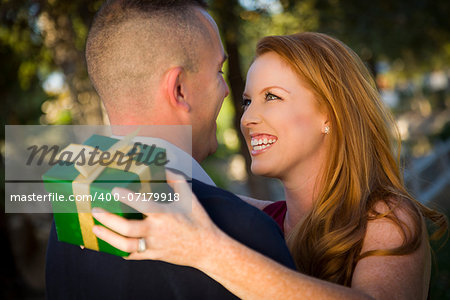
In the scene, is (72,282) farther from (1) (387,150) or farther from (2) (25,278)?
(2) (25,278)

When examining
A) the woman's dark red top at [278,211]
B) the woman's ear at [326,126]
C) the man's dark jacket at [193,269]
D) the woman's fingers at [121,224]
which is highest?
the woman's ear at [326,126]

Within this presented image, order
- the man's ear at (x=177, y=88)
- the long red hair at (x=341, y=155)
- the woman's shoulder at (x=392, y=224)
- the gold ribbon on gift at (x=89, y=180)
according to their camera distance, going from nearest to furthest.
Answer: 1. the gold ribbon on gift at (x=89, y=180)
2. the man's ear at (x=177, y=88)
3. the woman's shoulder at (x=392, y=224)
4. the long red hair at (x=341, y=155)

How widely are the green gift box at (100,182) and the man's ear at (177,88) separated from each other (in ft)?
0.93

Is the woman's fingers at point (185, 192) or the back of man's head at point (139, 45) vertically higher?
the back of man's head at point (139, 45)

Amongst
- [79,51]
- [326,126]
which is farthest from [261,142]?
[79,51]

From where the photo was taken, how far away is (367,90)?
2986mm

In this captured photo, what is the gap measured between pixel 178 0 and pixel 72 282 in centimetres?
140

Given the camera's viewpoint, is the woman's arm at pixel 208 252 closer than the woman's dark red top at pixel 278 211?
Yes

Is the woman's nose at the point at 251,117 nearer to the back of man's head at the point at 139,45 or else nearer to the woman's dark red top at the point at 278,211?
the woman's dark red top at the point at 278,211

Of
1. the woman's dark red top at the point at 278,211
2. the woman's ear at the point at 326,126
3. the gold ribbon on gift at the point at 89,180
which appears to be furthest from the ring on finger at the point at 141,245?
the woman's dark red top at the point at 278,211

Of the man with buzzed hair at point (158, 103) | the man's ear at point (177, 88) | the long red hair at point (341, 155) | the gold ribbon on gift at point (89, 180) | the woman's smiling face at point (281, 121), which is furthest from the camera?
the woman's smiling face at point (281, 121)

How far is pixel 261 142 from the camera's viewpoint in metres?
3.08

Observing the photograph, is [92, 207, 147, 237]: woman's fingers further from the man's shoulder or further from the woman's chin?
the woman's chin

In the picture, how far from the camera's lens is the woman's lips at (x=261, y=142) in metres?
3.04
